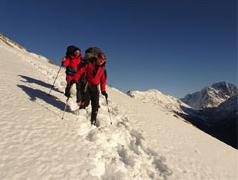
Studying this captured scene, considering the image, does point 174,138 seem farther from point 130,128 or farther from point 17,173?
point 17,173

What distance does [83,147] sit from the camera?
428 inches

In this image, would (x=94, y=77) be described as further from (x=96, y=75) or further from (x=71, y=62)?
(x=71, y=62)

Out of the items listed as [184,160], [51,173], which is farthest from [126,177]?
[184,160]

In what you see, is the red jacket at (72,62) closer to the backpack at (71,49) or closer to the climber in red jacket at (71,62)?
the climber in red jacket at (71,62)

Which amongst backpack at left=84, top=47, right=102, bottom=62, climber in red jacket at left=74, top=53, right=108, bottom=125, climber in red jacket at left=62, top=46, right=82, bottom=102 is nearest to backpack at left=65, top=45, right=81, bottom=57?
climber in red jacket at left=62, top=46, right=82, bottom=102

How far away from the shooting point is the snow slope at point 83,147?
8.95m

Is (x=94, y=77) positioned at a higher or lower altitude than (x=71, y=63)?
lower

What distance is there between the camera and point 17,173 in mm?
7984

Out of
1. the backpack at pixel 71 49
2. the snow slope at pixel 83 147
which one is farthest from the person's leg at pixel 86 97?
the backpack at pixel 71 49

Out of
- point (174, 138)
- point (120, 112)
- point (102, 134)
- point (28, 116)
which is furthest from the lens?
point (120, 112)

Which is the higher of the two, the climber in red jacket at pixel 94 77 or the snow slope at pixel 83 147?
the climber in red jacket at pixel 94 77

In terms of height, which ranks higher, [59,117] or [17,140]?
[59,117]

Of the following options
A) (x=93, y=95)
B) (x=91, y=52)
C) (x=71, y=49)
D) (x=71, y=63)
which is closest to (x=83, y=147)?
(x=93, y=95)

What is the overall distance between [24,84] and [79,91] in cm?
421
